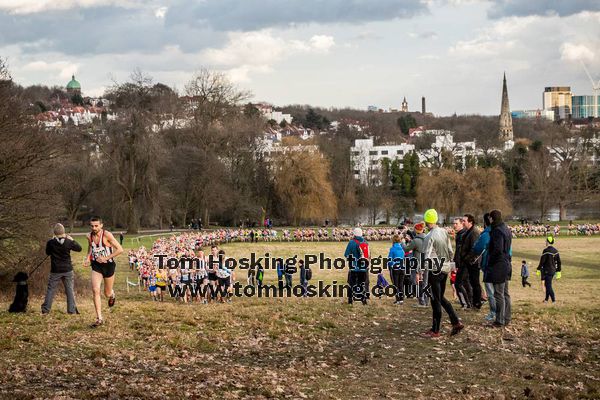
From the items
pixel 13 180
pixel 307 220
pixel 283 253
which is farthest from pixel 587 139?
pixel 13 180

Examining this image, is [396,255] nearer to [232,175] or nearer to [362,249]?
[362,249]

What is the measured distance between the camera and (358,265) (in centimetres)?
1577

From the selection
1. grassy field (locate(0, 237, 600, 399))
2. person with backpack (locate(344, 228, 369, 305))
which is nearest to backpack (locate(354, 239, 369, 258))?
person with backpack (locate(344, 228, 369, 305))

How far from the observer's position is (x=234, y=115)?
243 ft

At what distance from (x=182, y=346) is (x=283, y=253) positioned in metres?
35.4

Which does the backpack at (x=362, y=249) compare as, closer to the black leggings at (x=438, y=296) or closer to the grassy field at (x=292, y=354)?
the grassy field at (x=292, y=354)

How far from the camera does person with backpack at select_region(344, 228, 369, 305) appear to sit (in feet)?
51.0

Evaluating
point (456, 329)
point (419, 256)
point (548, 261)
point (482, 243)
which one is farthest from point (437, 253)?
point (548, 261)

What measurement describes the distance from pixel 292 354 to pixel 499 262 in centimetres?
371

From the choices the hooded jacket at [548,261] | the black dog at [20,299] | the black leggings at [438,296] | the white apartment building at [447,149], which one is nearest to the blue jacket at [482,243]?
the black leggings at [438,296]

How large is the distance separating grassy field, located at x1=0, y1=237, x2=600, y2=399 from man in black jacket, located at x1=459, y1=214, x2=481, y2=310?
27.3 inches

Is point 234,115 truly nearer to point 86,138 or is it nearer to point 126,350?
point 86,138

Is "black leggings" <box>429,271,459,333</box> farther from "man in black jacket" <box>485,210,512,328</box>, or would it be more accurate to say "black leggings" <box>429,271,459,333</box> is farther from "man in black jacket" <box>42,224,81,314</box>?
"man in black jacket" <box>42,224,81,314</box>

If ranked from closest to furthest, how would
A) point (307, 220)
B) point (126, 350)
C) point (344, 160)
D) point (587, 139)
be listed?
point (126, 350) < point (307, 220) < point (344, 160) < point (587, 139)
